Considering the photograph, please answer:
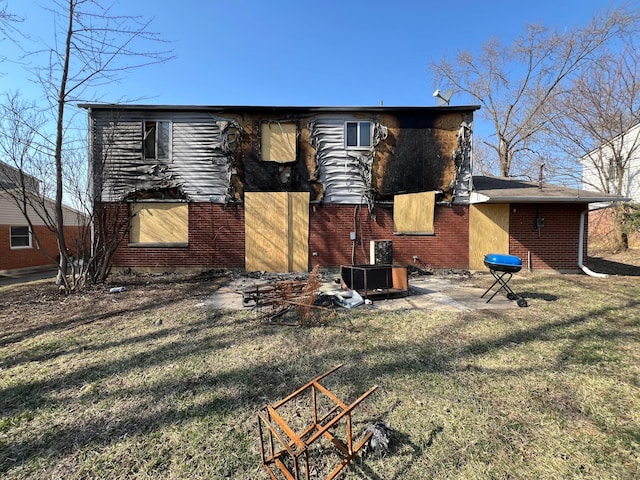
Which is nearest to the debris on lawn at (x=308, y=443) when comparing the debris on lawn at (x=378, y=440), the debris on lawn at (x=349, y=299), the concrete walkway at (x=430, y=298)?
the debris on lawn at (x=378, y=440)

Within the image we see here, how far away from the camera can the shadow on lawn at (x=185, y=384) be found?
7.39 feet

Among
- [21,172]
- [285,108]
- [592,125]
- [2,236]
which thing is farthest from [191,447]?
[592,125]

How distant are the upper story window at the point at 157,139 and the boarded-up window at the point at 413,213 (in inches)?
310

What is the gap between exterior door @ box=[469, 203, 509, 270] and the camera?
31.0 feet

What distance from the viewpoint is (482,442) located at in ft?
7.02

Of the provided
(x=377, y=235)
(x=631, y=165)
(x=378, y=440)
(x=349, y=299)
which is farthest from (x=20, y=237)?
(x=631, y=165)

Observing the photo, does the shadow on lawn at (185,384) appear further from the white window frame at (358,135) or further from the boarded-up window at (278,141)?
the white window frame at (358,135)

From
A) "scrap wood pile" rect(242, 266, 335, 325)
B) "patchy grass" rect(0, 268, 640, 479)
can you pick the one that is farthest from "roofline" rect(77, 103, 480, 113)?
"patchy grass" rect(0, 268, 640, 479)

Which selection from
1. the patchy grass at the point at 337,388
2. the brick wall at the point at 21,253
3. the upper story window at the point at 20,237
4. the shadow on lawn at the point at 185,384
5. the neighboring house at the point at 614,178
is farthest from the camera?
the neighboring house at the point at 614,178

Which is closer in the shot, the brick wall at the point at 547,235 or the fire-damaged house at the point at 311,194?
the fire-damaged house at the point at 311,194

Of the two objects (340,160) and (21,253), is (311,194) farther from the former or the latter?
(21,253)

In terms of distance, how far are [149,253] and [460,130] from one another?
1115cm

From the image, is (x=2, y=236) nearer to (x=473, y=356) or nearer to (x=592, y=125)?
(x=473, y=356)

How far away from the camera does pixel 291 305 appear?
5.57m
